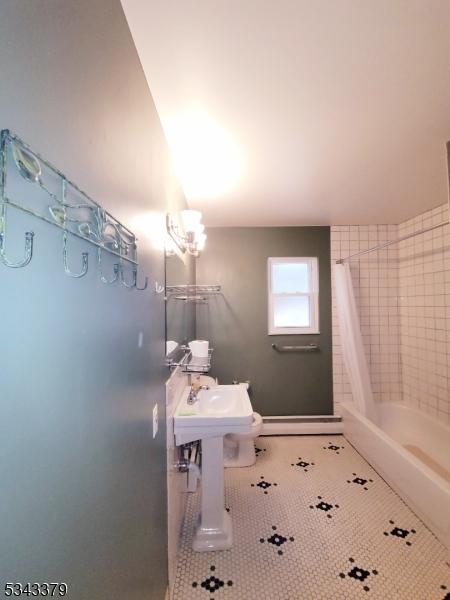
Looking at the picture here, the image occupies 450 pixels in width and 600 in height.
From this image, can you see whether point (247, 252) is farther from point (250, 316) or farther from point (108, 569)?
point (108, 569)

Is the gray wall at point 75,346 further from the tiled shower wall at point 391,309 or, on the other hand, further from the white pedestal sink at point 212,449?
the tiled shower wall at point 391,309

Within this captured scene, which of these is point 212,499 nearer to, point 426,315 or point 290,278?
point 290,278

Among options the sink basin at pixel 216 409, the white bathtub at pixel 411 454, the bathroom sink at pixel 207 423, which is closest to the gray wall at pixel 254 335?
the white bathtub at pixel 411 454

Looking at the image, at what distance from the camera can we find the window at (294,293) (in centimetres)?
308

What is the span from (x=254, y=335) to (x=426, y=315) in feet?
5.89

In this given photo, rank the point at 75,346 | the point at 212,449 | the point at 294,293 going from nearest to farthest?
the point at 75,346 < the point at 212,449 < the point at 294,293

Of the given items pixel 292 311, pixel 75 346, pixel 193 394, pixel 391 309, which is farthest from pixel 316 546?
pixel 391 309

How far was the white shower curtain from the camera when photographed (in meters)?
2.74

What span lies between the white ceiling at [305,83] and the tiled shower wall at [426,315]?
87 centimetres

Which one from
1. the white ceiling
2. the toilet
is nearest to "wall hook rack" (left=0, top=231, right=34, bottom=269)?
the white ceiling

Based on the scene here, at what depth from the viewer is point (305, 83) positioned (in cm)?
111

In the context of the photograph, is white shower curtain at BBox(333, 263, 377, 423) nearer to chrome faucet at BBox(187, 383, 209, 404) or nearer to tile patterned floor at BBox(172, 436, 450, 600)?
tile patterned floor at BBox(172, 436, 450, 600)

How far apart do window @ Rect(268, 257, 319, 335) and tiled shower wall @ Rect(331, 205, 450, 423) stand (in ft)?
0.91

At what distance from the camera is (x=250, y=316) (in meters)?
3.03
